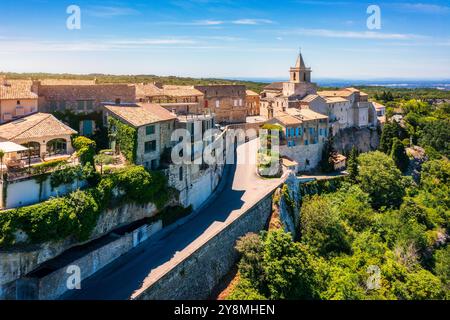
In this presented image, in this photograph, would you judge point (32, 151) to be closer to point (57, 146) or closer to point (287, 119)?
point (57, 146)

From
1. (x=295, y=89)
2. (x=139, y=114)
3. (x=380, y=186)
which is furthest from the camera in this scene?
(x=295, y=89)

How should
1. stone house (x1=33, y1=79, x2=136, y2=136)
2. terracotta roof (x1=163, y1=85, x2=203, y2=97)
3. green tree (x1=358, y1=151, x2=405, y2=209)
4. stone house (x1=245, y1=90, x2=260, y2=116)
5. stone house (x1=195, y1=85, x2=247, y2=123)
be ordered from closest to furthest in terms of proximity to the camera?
stone house (x1=33, y1=79, x2=136, y2=136) → terracotta roof (x1=163, y1=85, x2=203, y2=97) → green tree (x1=358, y1=151, x2=405, y2=209) → stone house (x1=195, y1=85, x2=247, y2=123) → stone house (x1=245, y1=90, x2=260, y2=116)

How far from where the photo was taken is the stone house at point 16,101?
31328 millimetres

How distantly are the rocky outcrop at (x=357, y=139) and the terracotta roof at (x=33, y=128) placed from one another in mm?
45467

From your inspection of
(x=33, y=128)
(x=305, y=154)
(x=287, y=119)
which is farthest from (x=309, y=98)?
(x=33, y=128)

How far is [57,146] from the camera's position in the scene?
30125mm

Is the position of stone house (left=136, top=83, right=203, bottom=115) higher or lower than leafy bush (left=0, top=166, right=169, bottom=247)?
higher

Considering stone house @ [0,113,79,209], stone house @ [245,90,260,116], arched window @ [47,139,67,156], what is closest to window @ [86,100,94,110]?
stone house @ [0,113,79,209]

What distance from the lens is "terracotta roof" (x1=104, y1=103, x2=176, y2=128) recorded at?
107 feet

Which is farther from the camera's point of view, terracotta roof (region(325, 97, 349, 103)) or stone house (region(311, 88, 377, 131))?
stone house (region(311, 88, 377, 131))

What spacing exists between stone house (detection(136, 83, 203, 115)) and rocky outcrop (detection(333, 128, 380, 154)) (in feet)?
81.7

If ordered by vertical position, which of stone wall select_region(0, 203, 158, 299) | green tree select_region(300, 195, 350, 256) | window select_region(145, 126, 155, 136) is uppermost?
window select_region(145, 126, 155, 136)

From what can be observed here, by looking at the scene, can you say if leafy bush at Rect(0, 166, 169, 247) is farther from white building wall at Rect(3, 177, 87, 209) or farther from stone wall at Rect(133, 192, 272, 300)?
stone wall at Rect(133, 192, 272, 300)

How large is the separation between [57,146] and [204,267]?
1401 cm
